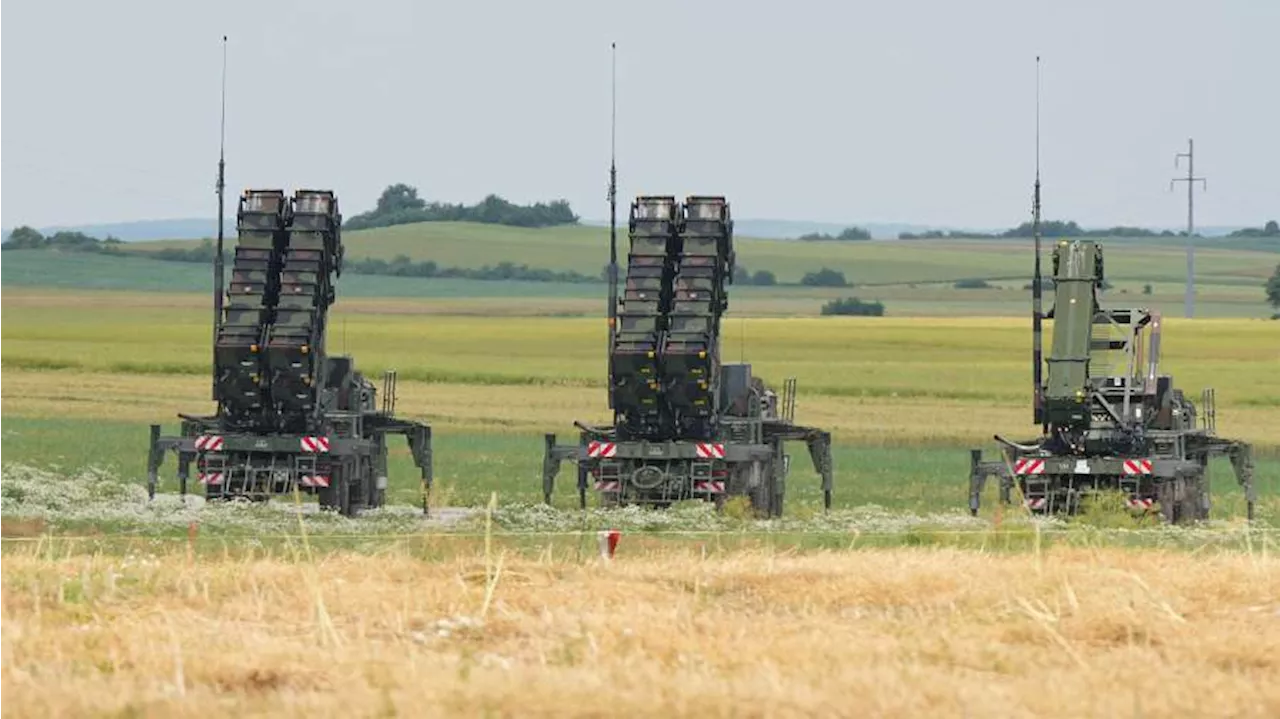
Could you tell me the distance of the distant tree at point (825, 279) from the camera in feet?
580

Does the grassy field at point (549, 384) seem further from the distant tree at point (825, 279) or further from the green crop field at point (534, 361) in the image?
the distant tree at point (825, 279)

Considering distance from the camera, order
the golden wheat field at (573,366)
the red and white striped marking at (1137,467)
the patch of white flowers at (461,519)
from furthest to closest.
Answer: the golden wheat field at (573,366) < the red and white striped marking at (1137,467) < the patch of white flowers at (461,519)

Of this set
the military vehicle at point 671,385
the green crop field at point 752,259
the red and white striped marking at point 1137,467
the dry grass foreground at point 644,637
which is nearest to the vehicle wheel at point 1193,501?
the red and white striped marking at point 1137,467

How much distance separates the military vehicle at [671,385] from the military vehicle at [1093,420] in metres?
3.15

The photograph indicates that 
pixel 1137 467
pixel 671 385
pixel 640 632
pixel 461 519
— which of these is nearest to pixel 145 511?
pixel 461 519

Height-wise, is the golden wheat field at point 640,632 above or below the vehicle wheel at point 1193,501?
above

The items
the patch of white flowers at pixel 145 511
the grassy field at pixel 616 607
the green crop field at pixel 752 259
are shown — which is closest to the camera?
the grassy field at pixel 616 607

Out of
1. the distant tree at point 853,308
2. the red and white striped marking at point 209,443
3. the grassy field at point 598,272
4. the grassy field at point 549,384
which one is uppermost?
the grassy field at point 598,272

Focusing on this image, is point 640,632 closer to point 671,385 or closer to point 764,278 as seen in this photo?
point 671,385

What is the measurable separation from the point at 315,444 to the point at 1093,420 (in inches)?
412

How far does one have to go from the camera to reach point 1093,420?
38.8 m

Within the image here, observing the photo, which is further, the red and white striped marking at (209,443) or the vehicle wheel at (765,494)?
the vehicle wheel at (765,494)

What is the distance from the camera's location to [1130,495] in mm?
38531

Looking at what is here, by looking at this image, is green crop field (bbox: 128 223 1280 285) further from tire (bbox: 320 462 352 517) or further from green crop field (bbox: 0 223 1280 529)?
tire (bbox: 320 462 352 517)
